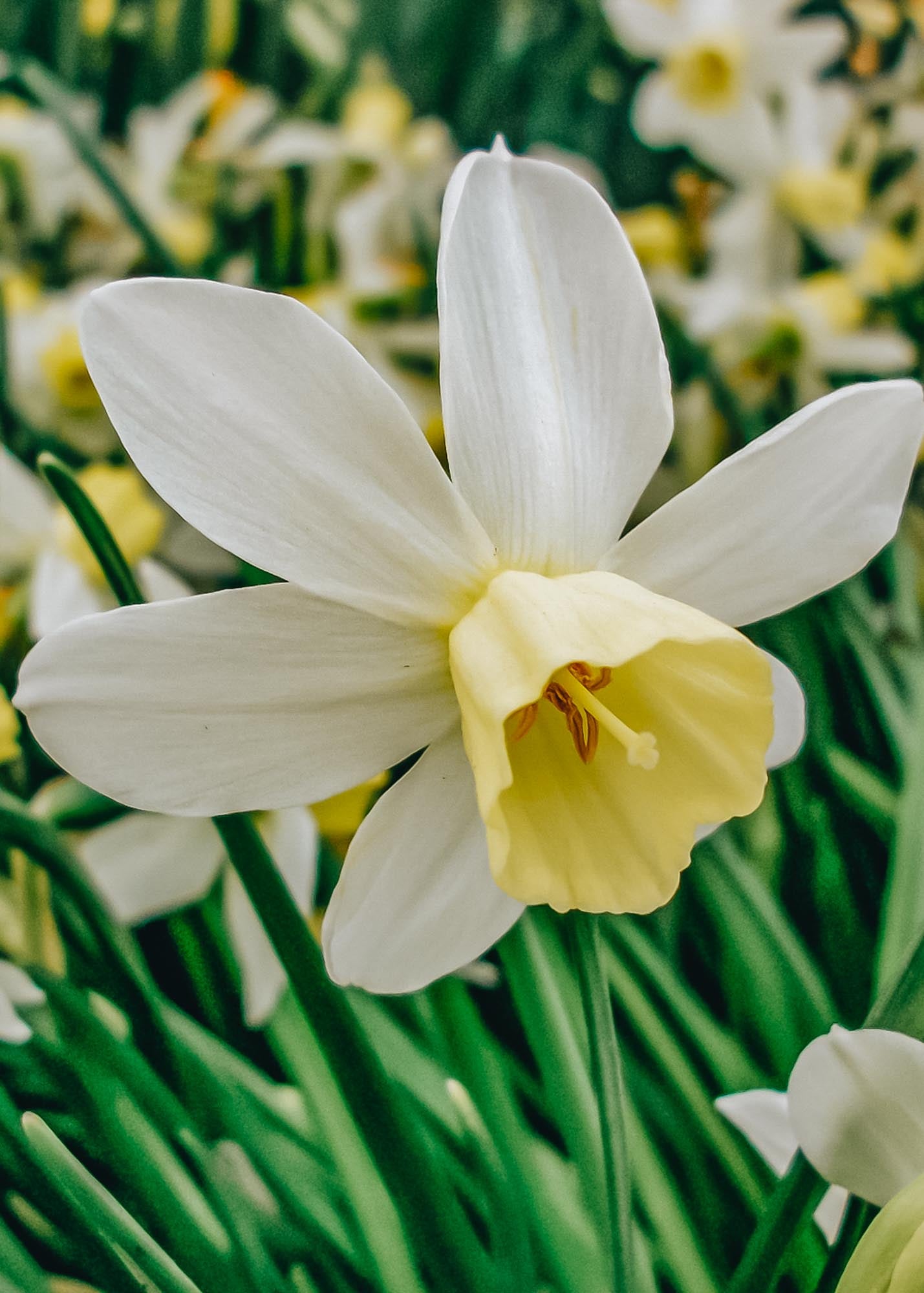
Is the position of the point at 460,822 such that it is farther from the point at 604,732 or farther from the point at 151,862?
the point at 151,862

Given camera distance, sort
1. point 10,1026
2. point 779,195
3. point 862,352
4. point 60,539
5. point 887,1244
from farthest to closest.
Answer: point 779,195 < point 862,352 < point 60,539 < point 10,1026 < point 887,1244

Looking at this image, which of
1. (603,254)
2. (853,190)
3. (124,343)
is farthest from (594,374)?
(853,190)

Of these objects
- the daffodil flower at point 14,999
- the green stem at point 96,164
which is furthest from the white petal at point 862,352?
the daffodil flower at point 14,999

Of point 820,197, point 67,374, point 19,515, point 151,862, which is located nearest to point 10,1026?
point 151,862

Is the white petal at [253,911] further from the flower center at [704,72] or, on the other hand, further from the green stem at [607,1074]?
the flower center at [704,72]

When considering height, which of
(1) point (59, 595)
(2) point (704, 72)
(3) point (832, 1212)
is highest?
(2) point (704, 72)

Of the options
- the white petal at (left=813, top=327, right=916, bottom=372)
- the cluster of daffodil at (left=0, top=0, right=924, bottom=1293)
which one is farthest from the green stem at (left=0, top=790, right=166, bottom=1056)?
the white petal at (left=813, top=327, right=916, bottom=372)
